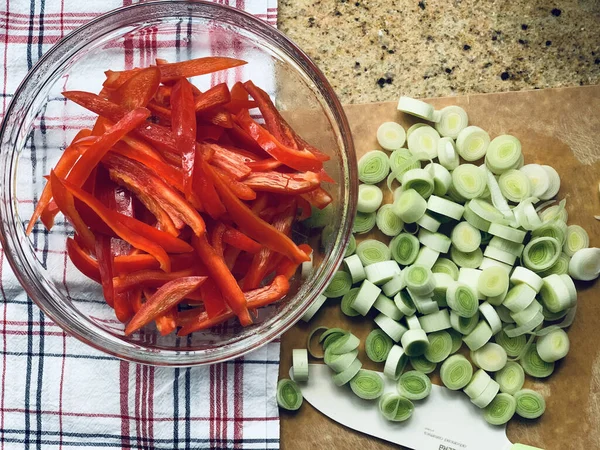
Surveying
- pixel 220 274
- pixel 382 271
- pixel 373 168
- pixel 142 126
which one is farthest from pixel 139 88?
pixel 382 271

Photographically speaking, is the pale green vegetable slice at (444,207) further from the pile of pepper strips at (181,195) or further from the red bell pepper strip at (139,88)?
the red bell pepper strip at (139,88)

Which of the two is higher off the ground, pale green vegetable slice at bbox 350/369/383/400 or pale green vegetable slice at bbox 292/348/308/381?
pale green vegetable slice at bbox 292/348/308/381

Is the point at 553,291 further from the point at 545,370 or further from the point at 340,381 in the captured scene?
the point at 340,381

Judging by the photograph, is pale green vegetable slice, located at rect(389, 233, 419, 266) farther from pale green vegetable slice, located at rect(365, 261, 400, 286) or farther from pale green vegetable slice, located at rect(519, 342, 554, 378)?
pale green vegetable slice, located at rect(519, 342, 554, 378)

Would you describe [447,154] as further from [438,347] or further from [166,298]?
[166,298]

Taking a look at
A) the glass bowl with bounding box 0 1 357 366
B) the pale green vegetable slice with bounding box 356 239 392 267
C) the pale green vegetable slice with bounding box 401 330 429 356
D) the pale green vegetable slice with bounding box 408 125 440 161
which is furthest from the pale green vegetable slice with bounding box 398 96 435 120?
the pale green vegetable slice with bounding box 401 330 429 356

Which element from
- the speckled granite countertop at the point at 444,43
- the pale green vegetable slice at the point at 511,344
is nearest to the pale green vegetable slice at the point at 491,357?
the pale green vegetable slice at the point at 511,344
